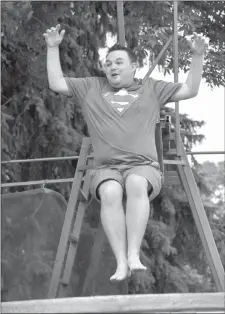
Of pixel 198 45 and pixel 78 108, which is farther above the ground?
pixel 198 45

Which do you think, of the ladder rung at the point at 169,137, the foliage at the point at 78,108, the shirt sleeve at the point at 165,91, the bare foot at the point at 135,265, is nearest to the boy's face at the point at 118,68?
the shirt sleeve at the point at 165,91

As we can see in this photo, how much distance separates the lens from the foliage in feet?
24.2

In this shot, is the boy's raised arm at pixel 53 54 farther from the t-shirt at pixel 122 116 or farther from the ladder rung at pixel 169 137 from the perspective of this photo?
the ladder rung at pixel 169 137

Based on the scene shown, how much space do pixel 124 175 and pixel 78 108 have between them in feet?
19.2

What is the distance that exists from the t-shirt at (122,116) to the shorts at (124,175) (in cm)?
4

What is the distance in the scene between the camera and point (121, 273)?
11.3 ft

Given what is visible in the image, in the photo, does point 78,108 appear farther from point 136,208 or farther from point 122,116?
point 136,208

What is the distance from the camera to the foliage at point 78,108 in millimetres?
7383

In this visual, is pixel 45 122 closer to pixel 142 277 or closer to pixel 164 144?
pixel 142 277

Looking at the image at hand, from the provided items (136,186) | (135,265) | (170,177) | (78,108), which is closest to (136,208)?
(136,186)

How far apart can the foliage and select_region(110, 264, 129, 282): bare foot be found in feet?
11.3

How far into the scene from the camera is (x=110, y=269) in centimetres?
496

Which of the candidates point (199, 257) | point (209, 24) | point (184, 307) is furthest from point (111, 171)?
point (199, 257)

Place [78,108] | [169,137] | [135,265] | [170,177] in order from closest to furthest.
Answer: [135,265]
[169,137]
[170,177]
[78,108]
